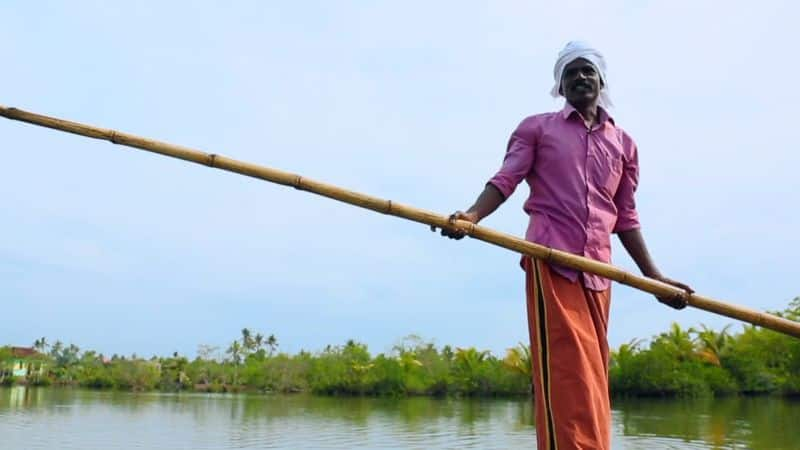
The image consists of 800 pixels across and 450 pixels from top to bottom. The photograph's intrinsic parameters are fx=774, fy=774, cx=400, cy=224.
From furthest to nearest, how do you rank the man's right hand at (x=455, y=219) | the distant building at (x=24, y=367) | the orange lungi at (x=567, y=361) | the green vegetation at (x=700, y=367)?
the distant building at (x=24, y=367)
the green vegetation at (x=700, y=367)
the man's right hand at (x=455, y=219)
the orange lungi at (x=567, y=361)

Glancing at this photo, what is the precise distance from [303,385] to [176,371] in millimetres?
11660

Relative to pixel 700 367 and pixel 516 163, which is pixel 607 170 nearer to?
pixel 516 163

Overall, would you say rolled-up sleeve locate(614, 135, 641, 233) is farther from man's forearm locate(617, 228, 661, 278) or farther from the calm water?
the calm water

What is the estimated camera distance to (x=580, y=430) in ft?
5.67

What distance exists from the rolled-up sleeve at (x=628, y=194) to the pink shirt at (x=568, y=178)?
62 millimetres

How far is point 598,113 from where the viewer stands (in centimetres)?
204

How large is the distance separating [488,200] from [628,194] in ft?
1.42

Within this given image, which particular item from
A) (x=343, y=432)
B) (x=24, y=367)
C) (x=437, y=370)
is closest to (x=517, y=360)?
(x=437, y=370)

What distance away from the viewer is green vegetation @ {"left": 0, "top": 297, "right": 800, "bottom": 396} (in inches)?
1284

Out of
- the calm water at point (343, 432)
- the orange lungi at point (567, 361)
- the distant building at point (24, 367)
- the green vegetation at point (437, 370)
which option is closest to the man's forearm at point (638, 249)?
the orange lungi at point (567, 361)

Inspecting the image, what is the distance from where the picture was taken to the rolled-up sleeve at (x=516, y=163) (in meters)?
1.94

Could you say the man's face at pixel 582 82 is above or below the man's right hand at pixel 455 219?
above

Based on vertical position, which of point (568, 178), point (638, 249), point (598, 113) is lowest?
point (638, 249)

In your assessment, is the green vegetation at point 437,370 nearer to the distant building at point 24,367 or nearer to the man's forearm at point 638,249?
the distant building at point 24,367
